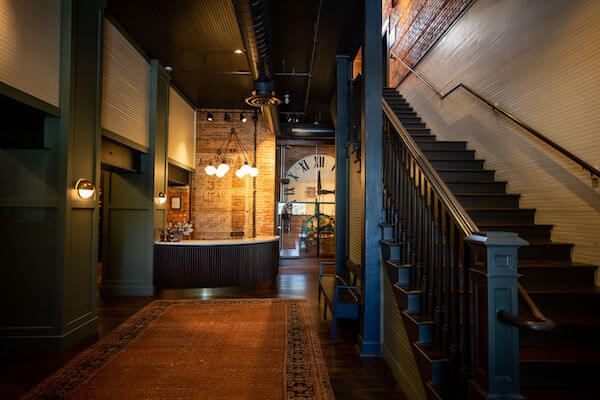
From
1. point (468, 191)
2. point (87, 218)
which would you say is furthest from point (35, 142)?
point (468, 191)

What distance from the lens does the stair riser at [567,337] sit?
6.96 feet

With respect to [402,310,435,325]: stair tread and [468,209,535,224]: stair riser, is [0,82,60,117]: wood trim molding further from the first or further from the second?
[468,209,535,224]: stair riser

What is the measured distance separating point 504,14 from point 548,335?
3558mm

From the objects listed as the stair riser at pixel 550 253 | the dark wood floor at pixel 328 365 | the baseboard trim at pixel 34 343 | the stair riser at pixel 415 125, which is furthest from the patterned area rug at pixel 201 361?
the stair riser at pixel 415 125

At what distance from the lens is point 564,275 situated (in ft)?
8.44

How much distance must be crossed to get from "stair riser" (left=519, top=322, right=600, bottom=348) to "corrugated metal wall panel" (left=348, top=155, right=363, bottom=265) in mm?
2194

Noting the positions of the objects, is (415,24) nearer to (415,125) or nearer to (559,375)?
(415,125)

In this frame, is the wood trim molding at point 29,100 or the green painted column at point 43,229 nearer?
the wood trim molding at point 29,100

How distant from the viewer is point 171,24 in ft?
14.9

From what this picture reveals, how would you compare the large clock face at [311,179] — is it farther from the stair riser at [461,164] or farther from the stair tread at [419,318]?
the stair tread at [419,318]

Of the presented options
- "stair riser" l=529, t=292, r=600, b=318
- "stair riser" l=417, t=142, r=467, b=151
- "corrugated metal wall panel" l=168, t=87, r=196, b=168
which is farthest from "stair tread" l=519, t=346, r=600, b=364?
"corrugated metal wall panel" l=168, t=87, r=196, b=168

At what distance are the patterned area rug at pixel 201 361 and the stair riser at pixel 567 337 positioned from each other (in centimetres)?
143

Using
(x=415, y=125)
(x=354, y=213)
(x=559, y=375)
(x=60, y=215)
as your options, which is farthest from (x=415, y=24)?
(x=60, y=215)

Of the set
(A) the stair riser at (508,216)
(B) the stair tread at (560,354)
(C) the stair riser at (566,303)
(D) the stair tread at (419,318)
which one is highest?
(A) the stair riser at (508,216)
